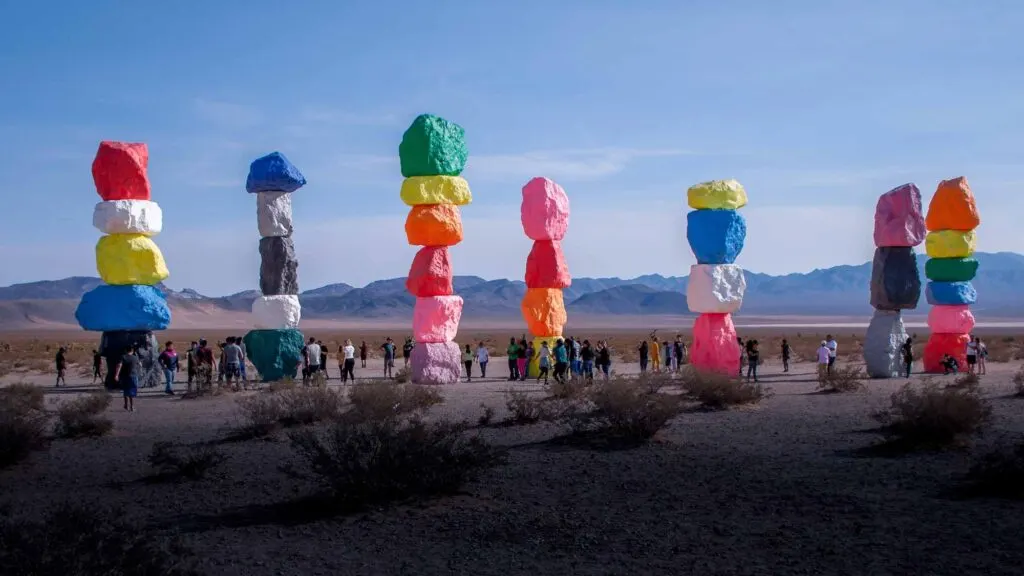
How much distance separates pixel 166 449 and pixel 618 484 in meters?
5.48

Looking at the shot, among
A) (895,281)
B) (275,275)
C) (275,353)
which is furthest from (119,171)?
(895,281)

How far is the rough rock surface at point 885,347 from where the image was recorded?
2472cm

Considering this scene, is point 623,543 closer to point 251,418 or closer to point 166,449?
point 166,449

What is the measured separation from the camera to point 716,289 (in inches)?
948

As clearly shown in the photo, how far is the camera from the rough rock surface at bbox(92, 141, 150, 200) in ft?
78.4

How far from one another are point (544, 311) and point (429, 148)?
5.43m

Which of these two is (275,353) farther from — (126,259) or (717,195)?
(717,195)

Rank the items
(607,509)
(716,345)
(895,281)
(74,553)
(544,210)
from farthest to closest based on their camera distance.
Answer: (544,210) → (895,281) → (716,345) → (607,509) → (74,553)

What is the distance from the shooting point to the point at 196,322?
434 feet

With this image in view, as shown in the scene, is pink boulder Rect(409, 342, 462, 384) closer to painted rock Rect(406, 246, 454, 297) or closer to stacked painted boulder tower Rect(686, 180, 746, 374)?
painted rock Rect(406, 246, 454, 297)

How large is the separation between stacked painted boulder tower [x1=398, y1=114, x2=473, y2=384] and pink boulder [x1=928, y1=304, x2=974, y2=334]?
13.3 meters

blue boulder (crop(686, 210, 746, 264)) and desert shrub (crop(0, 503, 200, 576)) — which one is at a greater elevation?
blue boulder (crop(686, 210, 746, 264))

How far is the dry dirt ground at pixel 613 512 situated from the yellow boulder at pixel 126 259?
1039 centimetres

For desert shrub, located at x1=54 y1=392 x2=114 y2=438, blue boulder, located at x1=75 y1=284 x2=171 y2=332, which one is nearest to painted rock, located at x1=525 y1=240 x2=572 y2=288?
blue boulder, located at x1=75 y1=284 x2=171 y2=332
